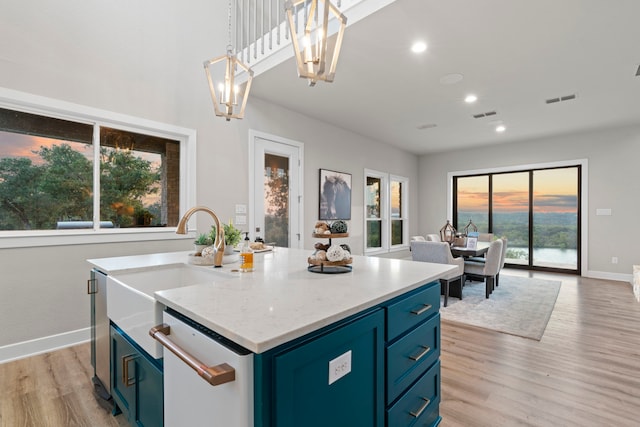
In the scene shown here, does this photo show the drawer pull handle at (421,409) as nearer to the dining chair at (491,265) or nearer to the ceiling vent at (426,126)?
the dining chair at (491,265)

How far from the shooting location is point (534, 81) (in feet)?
12.0

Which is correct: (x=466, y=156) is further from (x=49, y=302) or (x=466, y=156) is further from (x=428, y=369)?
(x=49, y=302)

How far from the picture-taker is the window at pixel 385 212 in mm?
6550

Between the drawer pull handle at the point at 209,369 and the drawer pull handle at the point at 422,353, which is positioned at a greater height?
the drawer pull handle at the point at 209,369

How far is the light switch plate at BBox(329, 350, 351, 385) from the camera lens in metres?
0.96

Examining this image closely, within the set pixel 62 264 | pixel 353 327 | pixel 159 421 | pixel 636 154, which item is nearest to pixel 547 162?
pixel 636 154

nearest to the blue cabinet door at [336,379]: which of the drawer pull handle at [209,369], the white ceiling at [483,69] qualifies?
the drawer pull handle at [209,369]

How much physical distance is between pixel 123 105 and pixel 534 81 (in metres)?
4.63

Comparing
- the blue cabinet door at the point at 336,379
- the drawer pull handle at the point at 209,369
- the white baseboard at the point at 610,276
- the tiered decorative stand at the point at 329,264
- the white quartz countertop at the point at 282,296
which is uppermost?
the tiered decorative stand at the point at 329,264

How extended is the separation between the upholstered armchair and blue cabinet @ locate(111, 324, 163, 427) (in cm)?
335

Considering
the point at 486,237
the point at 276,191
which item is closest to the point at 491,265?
the point at 486,237

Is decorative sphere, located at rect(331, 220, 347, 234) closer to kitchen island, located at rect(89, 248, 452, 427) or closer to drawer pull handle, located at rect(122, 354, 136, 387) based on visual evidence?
kitchen island, located at rect(89, 248, 452, 427)

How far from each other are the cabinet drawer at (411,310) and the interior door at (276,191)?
9.76ft

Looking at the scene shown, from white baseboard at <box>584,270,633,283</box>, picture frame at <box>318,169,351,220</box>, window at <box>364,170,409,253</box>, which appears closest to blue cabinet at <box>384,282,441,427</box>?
picture frame at <box>318,169,351,220</box>
